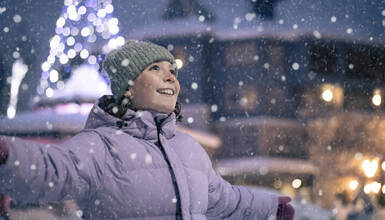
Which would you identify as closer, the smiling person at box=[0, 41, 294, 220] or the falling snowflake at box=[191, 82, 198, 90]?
the smiling person at box=[0, 41, 294, 220]

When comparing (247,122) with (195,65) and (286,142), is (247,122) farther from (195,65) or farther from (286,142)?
(195,65)

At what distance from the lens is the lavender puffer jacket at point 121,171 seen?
218cm

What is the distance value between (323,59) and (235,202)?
2420cm

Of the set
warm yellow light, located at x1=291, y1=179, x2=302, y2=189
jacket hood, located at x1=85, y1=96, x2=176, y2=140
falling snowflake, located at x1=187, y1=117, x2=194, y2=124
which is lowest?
warm yellow light, located at x1=291, y1=179, x2=302, y2=189

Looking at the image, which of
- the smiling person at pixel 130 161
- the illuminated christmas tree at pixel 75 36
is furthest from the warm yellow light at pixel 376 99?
the smiling person at pixel 130 161

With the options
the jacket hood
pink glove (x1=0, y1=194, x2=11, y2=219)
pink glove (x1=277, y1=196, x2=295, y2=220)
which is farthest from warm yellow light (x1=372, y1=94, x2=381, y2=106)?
the jacket hood

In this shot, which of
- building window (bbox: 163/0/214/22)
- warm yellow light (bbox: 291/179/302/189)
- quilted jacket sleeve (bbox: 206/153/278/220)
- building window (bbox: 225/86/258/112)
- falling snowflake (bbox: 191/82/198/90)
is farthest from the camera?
building window (bbox: 225/86/258/112)

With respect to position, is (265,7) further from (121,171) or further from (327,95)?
(121,171)

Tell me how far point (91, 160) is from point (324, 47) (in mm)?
25198

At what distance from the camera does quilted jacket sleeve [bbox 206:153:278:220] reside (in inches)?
123

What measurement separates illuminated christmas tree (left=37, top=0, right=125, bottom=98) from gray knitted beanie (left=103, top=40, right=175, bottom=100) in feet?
18.2

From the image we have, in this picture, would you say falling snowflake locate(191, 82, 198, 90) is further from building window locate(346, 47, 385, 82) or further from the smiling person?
the smiling person

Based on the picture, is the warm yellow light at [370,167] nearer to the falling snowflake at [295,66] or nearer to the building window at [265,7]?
the falling snowflake at [295,66]

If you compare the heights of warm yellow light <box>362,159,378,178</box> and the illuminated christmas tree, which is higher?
the illuminated christmas tree
